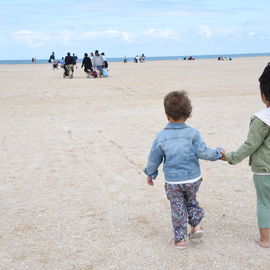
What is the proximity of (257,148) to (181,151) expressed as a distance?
659 millimetres

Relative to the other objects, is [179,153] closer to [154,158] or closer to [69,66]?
[154,158]

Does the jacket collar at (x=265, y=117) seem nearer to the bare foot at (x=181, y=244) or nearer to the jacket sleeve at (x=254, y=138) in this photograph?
the jacket sleeve at (x=254, y=138)

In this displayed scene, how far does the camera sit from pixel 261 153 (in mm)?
3594

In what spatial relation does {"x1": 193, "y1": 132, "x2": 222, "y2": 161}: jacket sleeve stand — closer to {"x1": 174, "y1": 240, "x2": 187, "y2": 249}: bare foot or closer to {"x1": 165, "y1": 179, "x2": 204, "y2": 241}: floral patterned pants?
{"x1": 165, "y1": 179, "x2": 204, "y2": 241}: floral patterned pants

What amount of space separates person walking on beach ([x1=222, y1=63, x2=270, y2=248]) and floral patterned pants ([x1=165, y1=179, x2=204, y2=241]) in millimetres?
442

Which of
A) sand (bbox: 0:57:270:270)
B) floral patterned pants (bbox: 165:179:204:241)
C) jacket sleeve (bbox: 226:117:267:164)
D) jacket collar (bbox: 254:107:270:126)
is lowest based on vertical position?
sand (bbox: 0:57:270:270)

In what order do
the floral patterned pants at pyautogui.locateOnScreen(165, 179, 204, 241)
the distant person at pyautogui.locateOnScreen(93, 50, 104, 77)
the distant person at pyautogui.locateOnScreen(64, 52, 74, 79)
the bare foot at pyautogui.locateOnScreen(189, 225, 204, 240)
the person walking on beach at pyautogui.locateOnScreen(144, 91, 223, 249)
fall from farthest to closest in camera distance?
the distant person at pyautogui.locateOnScreen(64, 52, 74, 79) → the distant person at pyautogui.locateOnScreen(93, 50, 104, 77) → the bare foot at pyautogui.locateOnScreen(189, 225, 204, 240) → the floral patterned pants at pyautogui.locateOnScreen(165, 179, 204, 241) → the person walking on beach at pyautogui.locateOnScreen(144, 91, 223, 249)

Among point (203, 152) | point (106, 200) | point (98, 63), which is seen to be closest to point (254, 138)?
point (203, 152)

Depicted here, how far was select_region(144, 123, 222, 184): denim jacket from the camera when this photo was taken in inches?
142

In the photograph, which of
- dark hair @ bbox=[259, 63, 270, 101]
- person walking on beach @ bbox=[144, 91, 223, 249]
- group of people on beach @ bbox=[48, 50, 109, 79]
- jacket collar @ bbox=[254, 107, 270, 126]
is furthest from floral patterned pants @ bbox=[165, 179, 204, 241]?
group of people on beach @ bbox=[48, 50, 109, 79]

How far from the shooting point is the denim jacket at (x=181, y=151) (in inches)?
142

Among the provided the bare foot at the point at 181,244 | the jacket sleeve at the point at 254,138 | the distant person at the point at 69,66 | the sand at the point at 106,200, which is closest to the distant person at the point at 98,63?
the distant person at the point at 69,66

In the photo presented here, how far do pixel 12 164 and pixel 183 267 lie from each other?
3.97 m

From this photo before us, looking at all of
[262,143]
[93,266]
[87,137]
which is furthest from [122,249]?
[87,137]
